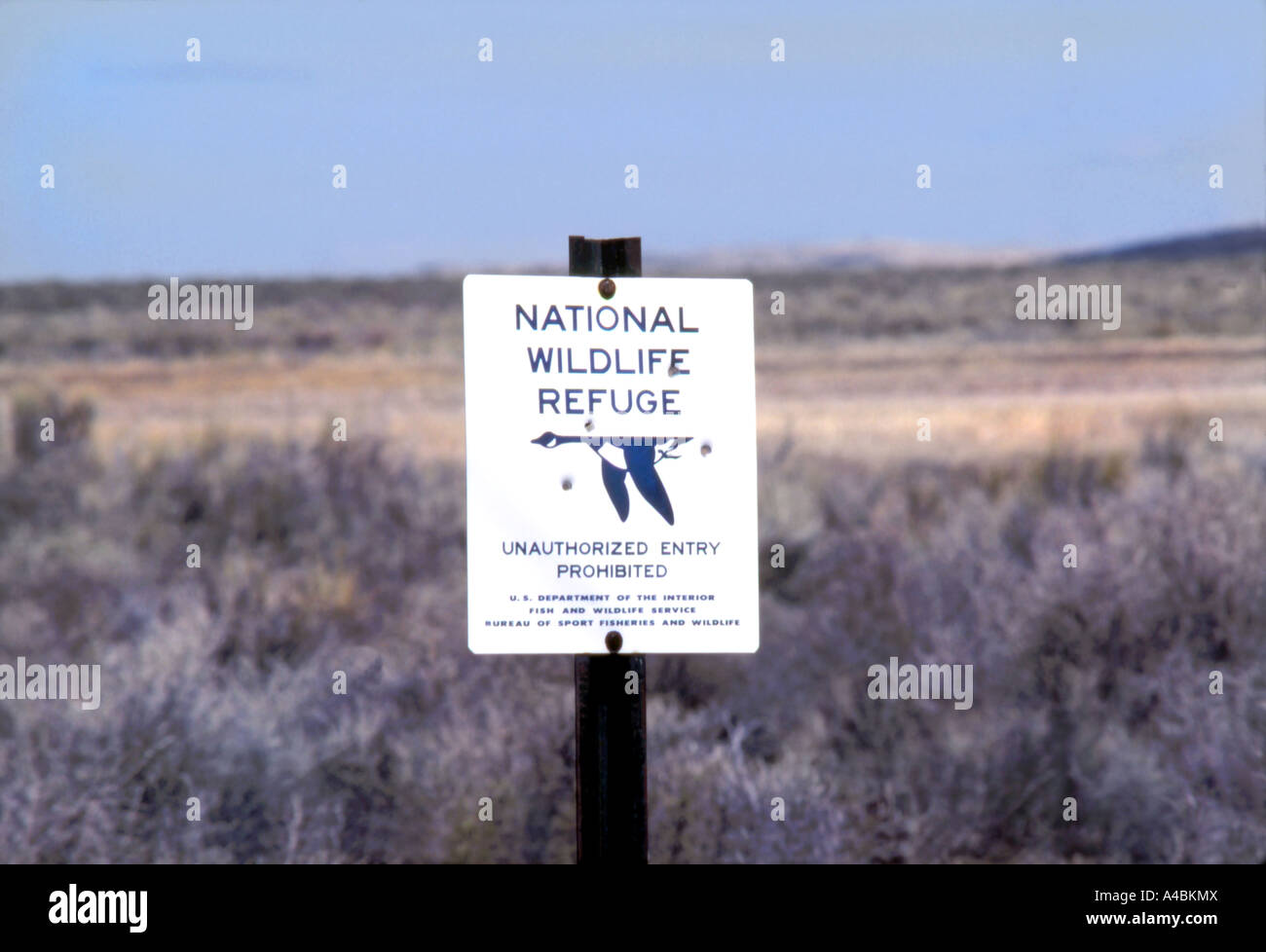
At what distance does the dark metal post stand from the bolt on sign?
0.19 feet

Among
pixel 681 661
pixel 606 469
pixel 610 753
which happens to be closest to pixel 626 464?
pixel 606 469

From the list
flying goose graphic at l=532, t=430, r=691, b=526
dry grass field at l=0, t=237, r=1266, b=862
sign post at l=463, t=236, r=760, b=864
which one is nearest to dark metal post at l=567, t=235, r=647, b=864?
sign post at l=463, t=236, r=760, b=864

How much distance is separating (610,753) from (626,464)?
644 mm

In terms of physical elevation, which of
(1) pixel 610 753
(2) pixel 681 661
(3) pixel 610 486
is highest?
(3) pixel 610 486

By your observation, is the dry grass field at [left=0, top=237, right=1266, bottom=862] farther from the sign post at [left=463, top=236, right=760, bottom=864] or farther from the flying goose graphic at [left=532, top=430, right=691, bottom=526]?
the flying goose graphic at [left=532, top=430, right=691, bottom=526]

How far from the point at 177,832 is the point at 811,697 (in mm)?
3446

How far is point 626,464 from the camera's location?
322 centimetres

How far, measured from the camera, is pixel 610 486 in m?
3.21

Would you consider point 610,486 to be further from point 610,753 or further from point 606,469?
point 610,753

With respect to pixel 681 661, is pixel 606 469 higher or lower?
higher

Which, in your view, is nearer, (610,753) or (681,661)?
(610,753)

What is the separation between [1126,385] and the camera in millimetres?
19672
